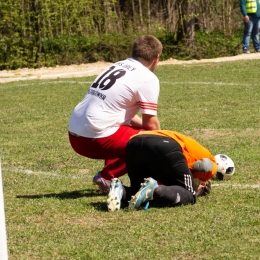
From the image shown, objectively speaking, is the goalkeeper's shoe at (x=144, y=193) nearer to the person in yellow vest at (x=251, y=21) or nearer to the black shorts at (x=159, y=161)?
the black shorts at (x=159, y=161)

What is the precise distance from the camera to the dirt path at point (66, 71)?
20.8m

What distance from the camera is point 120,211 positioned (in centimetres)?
665

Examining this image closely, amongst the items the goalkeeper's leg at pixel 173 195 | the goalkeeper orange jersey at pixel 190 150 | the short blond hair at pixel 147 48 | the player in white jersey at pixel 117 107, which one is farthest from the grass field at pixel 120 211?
the short blond hair at pixel 147 48

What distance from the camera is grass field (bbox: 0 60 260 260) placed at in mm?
5484

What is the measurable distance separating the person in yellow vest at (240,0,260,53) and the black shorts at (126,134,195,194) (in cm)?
1726

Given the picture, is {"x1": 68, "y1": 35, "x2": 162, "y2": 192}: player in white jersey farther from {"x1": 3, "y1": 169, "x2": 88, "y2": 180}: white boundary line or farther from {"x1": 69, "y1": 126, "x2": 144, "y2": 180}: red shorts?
{"x1": 3, "y1": 169, "x2": 88, "y2": 180}: white boundary line

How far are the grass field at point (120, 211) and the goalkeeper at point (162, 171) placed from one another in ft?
0.44

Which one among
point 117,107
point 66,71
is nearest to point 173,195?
point 117,107

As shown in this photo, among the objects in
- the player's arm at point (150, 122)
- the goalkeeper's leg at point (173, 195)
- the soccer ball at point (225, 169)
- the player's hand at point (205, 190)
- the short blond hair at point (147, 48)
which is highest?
the short blond hair at point (147, 48)

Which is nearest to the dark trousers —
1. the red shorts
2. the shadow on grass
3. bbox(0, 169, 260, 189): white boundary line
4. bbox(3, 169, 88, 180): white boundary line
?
the red shorts

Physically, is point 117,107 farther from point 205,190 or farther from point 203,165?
point 205,190

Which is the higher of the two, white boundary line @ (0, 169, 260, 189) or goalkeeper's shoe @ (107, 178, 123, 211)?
goalkeeper's shoe @ (107, 178, 123, 211)

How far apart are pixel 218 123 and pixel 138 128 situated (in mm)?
4571

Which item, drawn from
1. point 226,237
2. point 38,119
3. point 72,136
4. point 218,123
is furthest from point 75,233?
point 38,119
